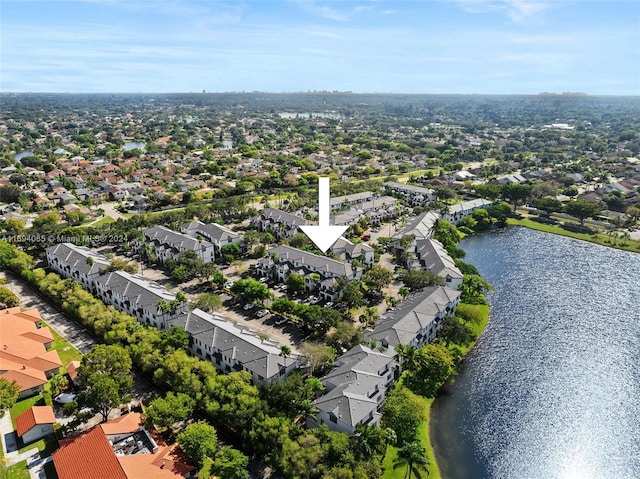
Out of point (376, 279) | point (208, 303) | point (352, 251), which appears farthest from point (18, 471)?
point (352, 251)

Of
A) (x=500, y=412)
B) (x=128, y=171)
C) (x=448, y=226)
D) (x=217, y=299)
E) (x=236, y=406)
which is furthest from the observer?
(x=128, y=171)

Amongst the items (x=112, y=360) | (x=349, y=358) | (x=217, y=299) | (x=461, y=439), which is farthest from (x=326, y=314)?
(x=112, y=360)

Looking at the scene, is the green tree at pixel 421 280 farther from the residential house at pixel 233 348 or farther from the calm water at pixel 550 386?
the residential house at pixel 233 348

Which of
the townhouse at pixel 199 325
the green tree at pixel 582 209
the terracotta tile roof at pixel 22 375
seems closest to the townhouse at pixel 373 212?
the green tree at pixel 582 209

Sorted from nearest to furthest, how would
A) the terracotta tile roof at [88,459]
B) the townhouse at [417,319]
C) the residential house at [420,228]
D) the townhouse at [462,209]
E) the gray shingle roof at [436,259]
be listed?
1. the terracotta tile roof at [88,459]
2. the townhouse at [417,319]
3. the gray shingle roof at [436,259]
4. the residential house at [420,228]
5. the townhouse at [462,209]

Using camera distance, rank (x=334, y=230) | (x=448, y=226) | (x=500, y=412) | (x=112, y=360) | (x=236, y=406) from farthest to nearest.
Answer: (x=448, y=226), (x=334, y=230), (x=500, y=412), (x=112, y=360), (x=236, y=406)

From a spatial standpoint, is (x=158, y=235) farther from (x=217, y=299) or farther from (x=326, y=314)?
(x=326, y=314)
